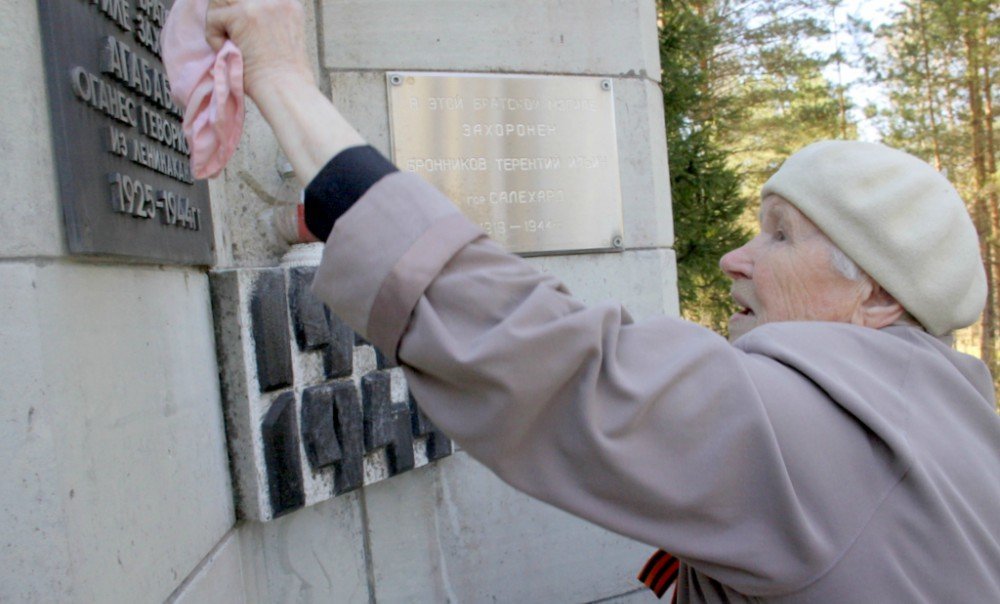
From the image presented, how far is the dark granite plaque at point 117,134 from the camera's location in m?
1.52

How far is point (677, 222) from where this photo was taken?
29.9 feet

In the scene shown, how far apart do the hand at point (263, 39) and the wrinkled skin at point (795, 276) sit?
918mm

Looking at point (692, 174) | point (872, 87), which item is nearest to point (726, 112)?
point (692, 174)

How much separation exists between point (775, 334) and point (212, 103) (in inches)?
36.7

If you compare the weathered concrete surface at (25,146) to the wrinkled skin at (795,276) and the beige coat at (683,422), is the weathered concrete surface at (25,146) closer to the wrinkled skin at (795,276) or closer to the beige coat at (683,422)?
the beige coat at (683,422)

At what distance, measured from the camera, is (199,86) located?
54.9 inches

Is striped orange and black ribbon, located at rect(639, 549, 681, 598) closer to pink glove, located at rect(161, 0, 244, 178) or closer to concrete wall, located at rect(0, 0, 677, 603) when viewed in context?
concrete wall, located at rect(0, 0, 677, 603)

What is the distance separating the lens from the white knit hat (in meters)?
1.59

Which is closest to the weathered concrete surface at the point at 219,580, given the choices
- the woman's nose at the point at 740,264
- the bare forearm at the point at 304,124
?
the bare forearm at the point at 304,124

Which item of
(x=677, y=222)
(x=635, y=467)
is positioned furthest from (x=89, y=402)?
(x=677, y=222)

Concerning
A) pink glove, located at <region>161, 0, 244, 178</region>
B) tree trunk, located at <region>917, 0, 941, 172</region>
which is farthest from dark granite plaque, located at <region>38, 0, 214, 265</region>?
tree trunk, located at <region>917, 0, 941, 172</region>

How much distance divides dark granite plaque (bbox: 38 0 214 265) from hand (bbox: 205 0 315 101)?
1.17 feet

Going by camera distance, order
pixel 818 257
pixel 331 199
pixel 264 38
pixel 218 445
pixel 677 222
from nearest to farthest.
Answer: pixel 331 199 < pixel 264 38 < pixel 818 257 < pixel 218 445 < pixel 677 222

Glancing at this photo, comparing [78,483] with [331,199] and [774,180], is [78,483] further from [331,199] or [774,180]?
[774,180]
